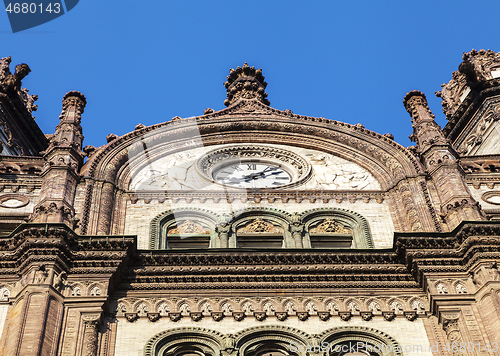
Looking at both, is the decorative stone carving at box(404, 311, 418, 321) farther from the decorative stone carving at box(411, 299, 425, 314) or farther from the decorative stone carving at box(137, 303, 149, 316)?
the decorative stone carving at box(137, 303, 149, 316)

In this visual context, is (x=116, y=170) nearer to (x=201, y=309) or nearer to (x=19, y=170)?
(x=19, y=170)

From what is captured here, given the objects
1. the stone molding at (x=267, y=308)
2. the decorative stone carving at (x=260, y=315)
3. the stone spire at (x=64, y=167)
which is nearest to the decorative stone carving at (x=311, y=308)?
the stone molding at (x=267, y=308)

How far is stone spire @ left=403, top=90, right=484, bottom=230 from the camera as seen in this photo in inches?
843

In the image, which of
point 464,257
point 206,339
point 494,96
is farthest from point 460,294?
point 494,96

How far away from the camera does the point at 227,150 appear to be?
26.5 metres

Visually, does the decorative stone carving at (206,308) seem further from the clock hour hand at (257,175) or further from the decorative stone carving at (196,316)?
the clock hour hand at (257,175)

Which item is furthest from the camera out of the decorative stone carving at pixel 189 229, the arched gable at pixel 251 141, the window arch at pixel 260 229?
the arched gable at pixel 251 141

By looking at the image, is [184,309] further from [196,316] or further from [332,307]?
[332,307]

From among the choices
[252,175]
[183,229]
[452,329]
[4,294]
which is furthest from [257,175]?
[4,294]

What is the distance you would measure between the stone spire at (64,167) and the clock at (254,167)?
3740 mm

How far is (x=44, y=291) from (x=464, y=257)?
940cm

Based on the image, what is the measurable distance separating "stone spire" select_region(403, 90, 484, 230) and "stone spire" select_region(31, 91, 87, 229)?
953cm

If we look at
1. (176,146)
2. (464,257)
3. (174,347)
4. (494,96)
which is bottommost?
(174,347)

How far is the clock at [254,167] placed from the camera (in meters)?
25.0
